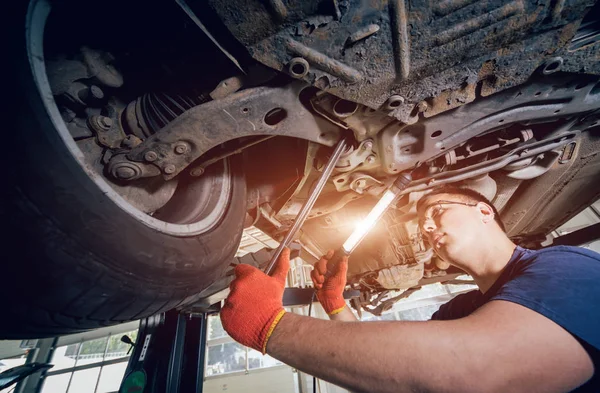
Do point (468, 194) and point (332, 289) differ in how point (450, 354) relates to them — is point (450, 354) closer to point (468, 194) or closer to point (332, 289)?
point (332, 289)

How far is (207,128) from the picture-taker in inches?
27.1

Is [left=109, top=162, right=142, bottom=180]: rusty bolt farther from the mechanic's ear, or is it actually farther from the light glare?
the mechanic's ear

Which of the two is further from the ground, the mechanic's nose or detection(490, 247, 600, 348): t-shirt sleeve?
Result: the mechanic's nose

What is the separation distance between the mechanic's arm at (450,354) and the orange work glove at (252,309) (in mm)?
79

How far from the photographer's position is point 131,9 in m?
0.63

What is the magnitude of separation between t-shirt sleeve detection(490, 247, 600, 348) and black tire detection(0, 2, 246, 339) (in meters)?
1.01

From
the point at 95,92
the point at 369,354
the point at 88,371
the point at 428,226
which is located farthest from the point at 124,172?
the point at 88,371

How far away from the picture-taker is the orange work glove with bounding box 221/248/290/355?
0.73 meters

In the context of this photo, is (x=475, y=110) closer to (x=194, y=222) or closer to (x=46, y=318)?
(x=194, y=222)

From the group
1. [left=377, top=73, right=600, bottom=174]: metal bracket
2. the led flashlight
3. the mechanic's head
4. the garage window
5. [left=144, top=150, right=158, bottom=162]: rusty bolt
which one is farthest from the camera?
the garage window

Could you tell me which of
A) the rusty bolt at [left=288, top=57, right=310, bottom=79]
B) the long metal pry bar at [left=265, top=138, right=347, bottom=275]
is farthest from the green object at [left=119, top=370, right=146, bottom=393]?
the rusty bolt at [left=288, top=57, right=310, bottom=79]

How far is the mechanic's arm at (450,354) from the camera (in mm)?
534

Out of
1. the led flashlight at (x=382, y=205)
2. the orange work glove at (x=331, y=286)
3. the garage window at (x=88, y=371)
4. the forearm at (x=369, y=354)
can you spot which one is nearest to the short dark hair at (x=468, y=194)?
the led flashlight at (x=382, y=205)

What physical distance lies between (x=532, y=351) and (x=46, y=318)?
45.5 inches
